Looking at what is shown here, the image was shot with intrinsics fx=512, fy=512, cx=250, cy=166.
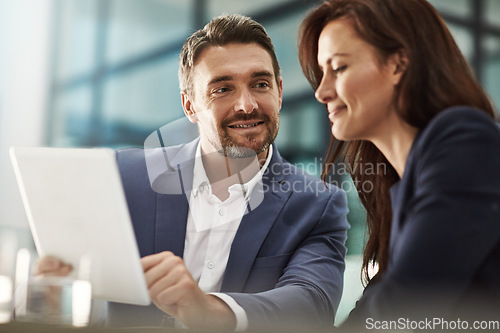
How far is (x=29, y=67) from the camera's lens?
2885mm

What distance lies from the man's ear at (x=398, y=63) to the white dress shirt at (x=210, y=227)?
0.61 m

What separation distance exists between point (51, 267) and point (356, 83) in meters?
0.67

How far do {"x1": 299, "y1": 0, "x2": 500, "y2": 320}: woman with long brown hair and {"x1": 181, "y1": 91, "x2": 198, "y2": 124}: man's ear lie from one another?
595mm

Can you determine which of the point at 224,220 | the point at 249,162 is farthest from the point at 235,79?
the point at 224,220

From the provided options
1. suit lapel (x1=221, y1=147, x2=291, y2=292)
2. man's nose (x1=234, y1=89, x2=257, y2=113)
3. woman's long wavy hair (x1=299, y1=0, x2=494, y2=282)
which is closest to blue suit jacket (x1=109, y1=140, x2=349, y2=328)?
suit lapel (x1=221, y1=147, x2=291, y2=292)

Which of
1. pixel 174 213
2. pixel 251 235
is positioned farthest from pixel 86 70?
pixel 251 235

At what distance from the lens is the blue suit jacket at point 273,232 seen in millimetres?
1301

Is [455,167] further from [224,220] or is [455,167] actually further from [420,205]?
[224,220]

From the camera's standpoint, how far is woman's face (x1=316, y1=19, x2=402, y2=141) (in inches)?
35.7

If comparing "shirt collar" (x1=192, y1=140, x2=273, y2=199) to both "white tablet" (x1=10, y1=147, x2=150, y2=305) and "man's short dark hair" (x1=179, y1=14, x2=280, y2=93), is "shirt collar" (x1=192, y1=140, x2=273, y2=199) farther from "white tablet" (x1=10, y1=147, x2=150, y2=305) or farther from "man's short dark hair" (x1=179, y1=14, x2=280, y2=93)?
"white tablet" (x1=10, y1=147, x2=150, y2=305)

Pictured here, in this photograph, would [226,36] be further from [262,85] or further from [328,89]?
[328,89]

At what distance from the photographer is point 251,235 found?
4.42 feet

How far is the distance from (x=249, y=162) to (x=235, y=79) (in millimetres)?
236

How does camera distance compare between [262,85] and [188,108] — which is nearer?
[262,85]
